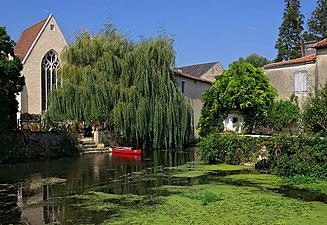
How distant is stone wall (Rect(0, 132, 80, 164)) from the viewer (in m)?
26.7

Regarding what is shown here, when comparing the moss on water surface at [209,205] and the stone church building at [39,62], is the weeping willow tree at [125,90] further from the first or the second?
the moss on water surface at [209,205]

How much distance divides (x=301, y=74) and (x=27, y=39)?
94.0 feet

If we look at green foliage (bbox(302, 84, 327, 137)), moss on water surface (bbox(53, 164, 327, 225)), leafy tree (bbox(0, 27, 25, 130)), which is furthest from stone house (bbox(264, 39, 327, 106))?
leafy tree (bbox(0, 27, 25, 130))

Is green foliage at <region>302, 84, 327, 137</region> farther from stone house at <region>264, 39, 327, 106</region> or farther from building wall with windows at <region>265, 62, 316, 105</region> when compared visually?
building wall with windows at <region>265, 62, 316, 105</region>

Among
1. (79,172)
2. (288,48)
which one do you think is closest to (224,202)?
(79,172)

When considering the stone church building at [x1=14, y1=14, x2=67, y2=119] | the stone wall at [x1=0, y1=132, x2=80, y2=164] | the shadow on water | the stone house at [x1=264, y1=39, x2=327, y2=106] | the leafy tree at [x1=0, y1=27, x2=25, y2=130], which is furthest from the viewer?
the stone church building at [x1=14, y1=14, x2=67, y2=119]

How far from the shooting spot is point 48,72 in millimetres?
39875

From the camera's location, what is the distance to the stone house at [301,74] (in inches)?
987

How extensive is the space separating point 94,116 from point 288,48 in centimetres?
3350

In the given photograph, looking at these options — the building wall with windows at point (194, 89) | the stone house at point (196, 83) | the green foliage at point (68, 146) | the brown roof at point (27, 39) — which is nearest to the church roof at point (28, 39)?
the brown roof at point (27, 39)

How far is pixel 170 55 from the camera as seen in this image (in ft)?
109

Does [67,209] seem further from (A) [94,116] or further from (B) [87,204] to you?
(A) [94,116]

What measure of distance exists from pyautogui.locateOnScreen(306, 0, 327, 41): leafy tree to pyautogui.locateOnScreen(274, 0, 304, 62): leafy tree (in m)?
1.52

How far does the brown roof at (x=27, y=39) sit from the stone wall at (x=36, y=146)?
498 inches
